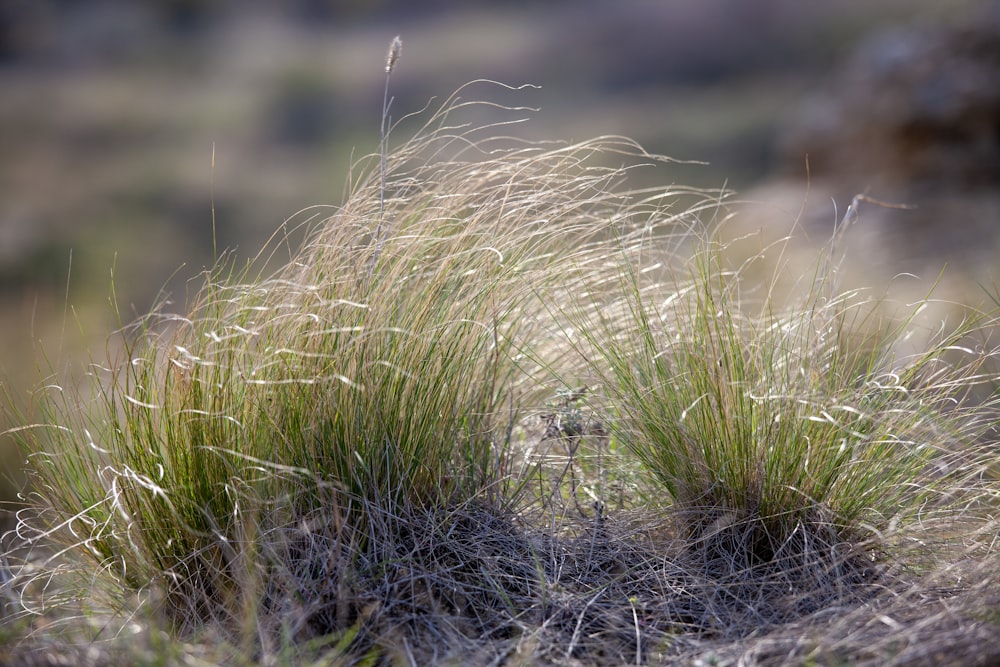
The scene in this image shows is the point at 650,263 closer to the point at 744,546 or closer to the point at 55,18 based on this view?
the point at 744,546

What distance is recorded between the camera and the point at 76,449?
2.18 m

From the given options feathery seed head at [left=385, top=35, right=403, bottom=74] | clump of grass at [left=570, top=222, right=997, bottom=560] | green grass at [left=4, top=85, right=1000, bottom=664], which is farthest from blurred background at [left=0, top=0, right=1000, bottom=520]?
clump of grass at [left=570, top=222, right=997, bottom=560]

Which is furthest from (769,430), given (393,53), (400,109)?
(400,109)

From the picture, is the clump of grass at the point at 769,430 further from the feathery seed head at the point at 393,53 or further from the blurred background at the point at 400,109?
the blurred background at the point at 400,109

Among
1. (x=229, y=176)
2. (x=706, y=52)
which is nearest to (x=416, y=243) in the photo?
(x=229, y=176)

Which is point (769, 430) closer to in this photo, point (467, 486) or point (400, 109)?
point (467, 486)

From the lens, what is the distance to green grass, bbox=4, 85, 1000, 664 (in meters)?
1.85

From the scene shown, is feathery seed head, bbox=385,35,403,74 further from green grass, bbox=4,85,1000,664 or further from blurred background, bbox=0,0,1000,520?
blurred background, bbox=0,0,1000,520

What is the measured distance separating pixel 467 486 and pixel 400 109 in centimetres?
2108

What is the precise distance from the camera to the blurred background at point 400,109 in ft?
22.4

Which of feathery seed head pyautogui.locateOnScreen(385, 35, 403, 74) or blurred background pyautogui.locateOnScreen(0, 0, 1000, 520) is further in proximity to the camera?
blurred background pyautogui.locateOnScreen(0, 0, 1000, 520)

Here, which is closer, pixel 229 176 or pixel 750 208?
pixel 750 208

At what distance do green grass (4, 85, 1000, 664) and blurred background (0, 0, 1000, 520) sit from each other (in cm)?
57

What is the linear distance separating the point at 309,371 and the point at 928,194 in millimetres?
6537
